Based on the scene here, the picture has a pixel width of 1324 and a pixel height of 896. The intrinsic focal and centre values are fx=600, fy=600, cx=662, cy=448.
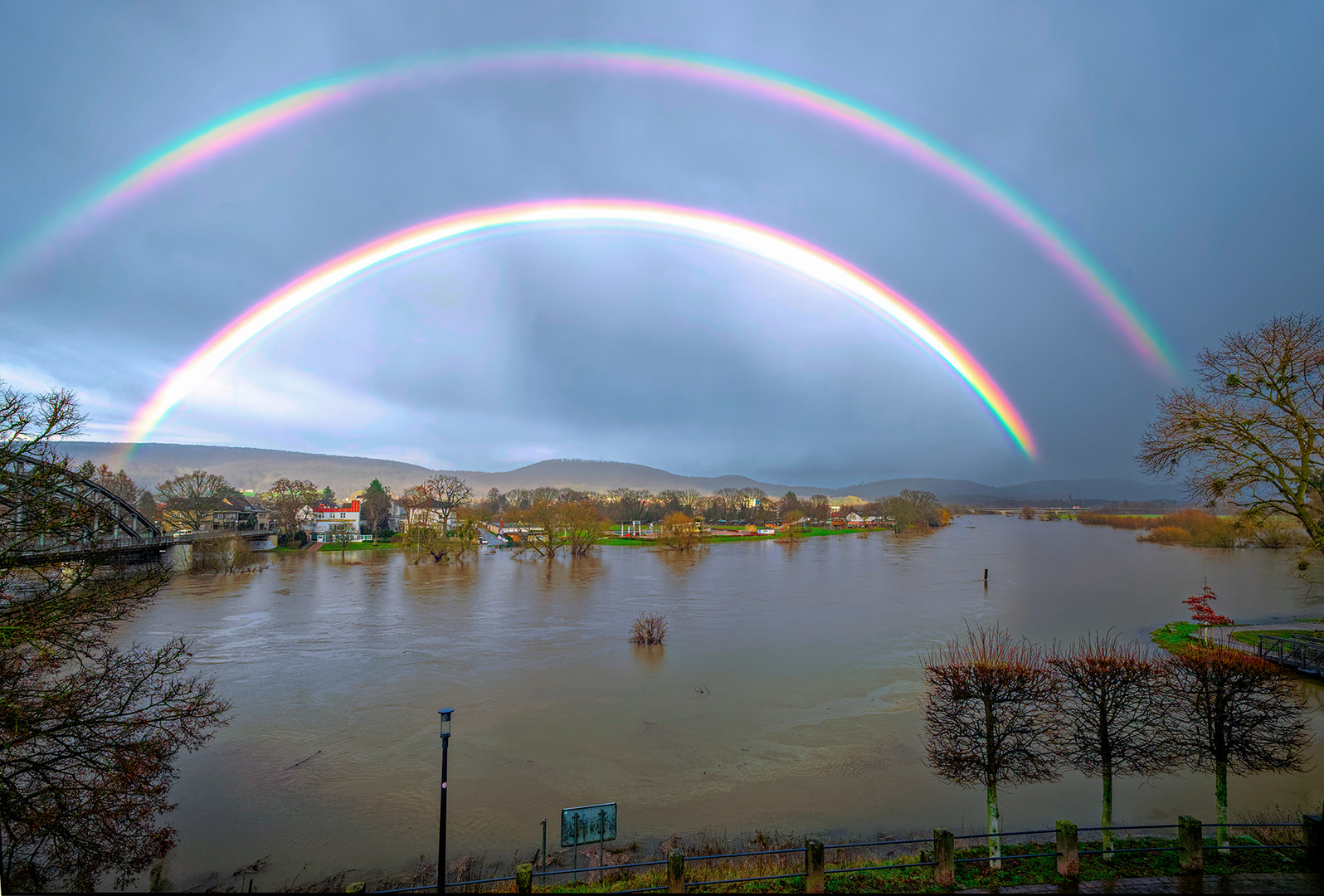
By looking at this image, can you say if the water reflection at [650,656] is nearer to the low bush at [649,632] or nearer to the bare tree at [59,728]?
the low bush at [649,632]

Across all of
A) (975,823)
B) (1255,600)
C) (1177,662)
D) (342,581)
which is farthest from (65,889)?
(1255,600)

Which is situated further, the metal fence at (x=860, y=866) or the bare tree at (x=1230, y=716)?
the bare tree at (x=1230, y=716)

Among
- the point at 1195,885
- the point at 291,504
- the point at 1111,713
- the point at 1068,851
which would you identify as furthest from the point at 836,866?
the point at 291,504

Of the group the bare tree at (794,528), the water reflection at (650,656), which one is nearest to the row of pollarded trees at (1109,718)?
the water reflection at (650,656)

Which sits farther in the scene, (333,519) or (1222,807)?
(333,519)

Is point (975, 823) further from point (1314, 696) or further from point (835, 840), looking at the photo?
point (1314, 696)

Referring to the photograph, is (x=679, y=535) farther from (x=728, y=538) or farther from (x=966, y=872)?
(x=966, y=872)

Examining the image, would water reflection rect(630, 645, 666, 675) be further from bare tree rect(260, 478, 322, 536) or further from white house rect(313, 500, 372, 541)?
white house rect(313, 500, 372, 541)
